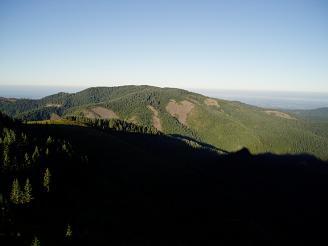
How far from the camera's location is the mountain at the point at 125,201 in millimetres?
72000

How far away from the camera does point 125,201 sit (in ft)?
305

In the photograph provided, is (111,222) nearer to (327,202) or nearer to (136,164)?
(136,164)

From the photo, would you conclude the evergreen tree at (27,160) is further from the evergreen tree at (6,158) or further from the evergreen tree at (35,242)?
the evergreen tree at (35,242)

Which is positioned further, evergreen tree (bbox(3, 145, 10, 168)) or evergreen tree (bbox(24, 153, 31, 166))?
evergreen tree (bbox(24, 153, 31, 166))

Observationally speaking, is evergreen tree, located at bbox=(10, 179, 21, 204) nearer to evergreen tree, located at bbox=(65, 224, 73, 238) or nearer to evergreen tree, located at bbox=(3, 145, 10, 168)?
evergreen tree, located at bbox=(65, 224, 73, 238)

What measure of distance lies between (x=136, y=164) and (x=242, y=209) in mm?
45676

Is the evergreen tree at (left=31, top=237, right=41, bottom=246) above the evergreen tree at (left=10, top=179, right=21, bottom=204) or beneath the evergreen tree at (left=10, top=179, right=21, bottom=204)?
beneath

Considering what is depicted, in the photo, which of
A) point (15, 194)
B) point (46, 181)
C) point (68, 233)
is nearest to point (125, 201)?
point (46, 181)

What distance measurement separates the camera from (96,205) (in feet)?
281

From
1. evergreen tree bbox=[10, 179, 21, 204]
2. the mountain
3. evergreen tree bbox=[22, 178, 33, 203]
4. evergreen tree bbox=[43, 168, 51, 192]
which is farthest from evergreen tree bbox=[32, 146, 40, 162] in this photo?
evergreen tree bbox=[10, 179, 21, 204]

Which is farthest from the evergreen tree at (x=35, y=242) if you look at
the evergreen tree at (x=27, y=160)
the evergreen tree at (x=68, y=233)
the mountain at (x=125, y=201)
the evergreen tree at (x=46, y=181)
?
the evergreen tree at (x=27, y=160)

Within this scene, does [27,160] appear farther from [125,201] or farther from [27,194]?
[125,201]

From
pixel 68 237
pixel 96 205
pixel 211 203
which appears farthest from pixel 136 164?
pixel 68 237

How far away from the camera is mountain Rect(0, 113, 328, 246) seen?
7200cm
